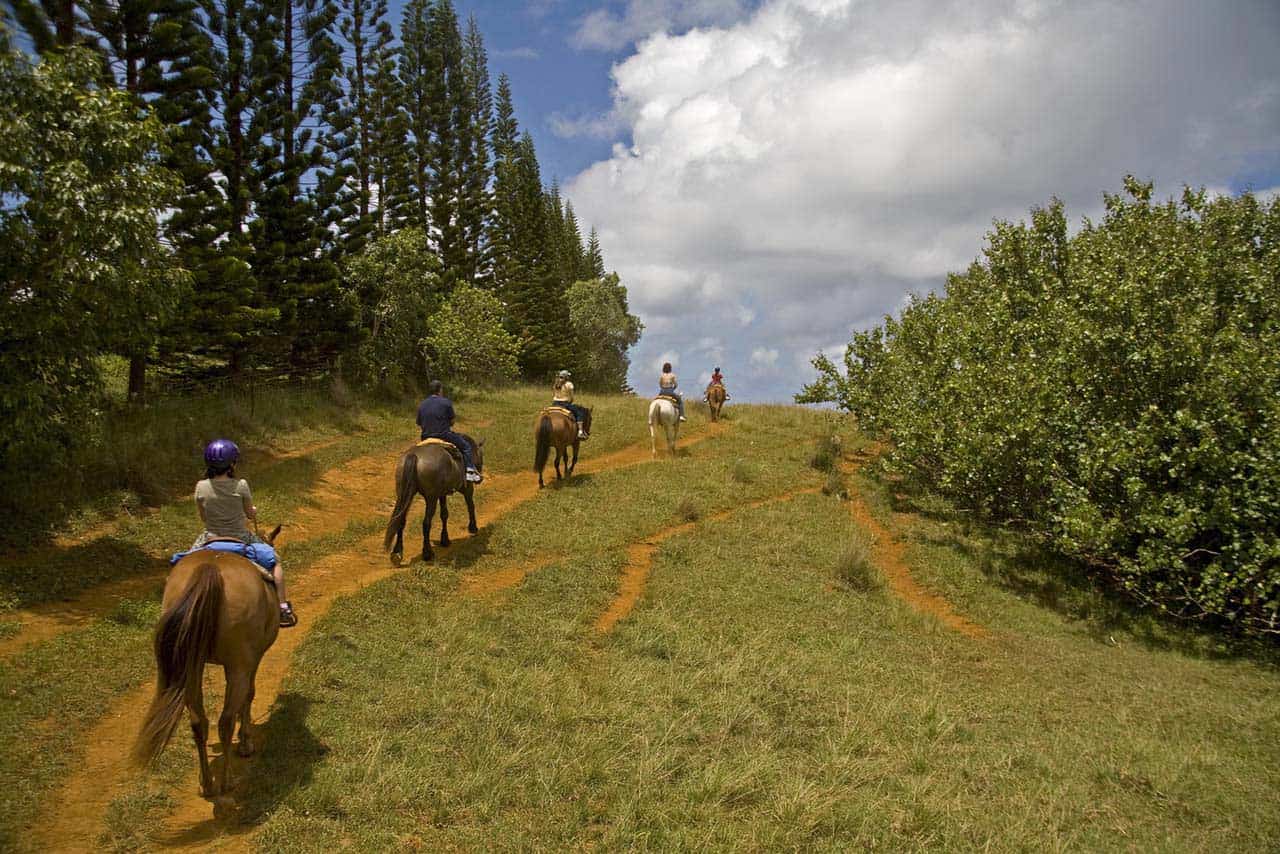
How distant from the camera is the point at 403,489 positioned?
11.2 m

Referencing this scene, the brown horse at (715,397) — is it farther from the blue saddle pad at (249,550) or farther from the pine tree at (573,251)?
the pine tree at (573,251)

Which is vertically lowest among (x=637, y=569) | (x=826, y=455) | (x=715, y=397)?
(x=637, y=569)

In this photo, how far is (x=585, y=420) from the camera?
19.5 m

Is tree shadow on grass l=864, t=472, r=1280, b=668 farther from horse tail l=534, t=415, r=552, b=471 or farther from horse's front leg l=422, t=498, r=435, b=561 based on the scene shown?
horse's front leg l=422, t=498, r=435, b=561

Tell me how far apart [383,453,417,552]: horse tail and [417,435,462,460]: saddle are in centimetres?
55

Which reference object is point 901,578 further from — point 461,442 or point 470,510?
point 461,442

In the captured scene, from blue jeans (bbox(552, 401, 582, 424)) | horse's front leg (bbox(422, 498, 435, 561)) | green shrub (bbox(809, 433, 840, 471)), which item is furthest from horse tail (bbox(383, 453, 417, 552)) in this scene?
green shrub (bbox(809, 433, 840, 471))

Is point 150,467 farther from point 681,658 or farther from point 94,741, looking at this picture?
point 681,658

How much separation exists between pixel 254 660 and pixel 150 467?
10.7 meters

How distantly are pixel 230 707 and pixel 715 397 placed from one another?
80.8 ft

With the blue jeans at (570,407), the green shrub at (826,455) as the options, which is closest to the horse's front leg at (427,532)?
the blue jeans at (570,407)

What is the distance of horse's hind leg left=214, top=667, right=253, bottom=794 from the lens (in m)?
5.39

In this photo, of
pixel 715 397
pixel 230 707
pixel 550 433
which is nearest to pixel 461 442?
pixel 550 433

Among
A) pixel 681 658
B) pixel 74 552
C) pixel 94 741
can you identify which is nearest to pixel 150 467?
pixel 74 552
